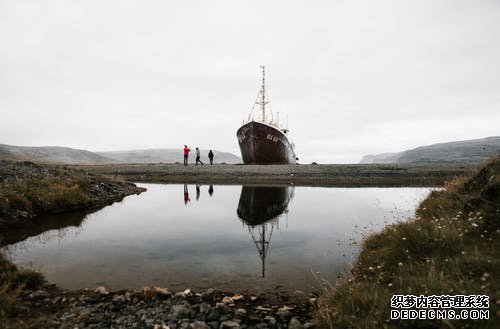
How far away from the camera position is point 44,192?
14047 mm

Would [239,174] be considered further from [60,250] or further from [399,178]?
[60,250]

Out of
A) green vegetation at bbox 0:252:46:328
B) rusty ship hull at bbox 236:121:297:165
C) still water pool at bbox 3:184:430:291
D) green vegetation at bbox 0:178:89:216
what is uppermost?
rusty ship hull at bbox 236:121:297:165

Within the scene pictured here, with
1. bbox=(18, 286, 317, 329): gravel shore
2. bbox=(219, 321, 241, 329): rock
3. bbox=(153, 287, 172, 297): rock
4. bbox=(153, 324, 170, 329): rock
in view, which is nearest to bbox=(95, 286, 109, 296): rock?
bbox=(18, 286, 317, 329): gravel shore

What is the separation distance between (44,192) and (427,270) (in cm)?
1694

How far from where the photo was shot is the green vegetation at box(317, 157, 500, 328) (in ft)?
11.5

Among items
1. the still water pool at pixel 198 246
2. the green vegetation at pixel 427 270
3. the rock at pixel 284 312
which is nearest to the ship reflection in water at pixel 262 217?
the still water pool at pixel 198 246

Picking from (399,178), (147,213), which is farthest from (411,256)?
(399,178)

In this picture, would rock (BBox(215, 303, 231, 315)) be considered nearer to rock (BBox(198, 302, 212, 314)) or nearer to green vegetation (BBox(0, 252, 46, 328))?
rock (BBox(198, 302, 212, 314))

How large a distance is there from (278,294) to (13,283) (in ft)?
17.2

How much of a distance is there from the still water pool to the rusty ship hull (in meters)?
30.3

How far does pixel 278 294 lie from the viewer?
5.66 m

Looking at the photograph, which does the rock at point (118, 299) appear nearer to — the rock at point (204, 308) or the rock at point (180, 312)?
the rock at point (180, 312)

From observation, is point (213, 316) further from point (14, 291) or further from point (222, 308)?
point (14, 291)

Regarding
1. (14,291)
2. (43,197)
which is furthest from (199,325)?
(43,197)
